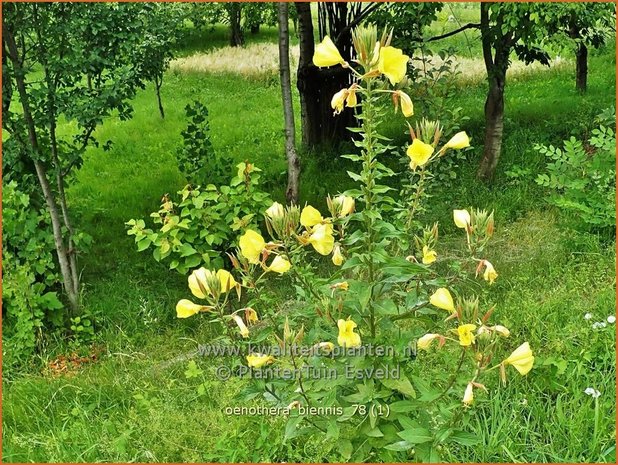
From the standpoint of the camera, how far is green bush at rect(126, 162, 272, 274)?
405cm

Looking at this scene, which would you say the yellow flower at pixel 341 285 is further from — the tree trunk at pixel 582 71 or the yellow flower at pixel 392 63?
the tree trunk at pixel 582 71

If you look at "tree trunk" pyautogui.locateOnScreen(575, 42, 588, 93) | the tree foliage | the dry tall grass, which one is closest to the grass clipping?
the dry tall grass

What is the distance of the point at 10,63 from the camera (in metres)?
4.17

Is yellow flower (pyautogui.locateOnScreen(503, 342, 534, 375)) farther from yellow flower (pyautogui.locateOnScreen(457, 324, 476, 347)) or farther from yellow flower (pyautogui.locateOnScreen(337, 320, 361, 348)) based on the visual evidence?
yellow flower (pyautogui.locateOnScreen(337, 320, 361, 348))

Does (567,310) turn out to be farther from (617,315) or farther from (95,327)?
(95,327)

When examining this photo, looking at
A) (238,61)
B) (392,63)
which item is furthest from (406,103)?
(238,61)

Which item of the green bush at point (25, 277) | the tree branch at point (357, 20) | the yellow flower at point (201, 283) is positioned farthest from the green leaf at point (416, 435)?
the tree branch at point (357, 20)

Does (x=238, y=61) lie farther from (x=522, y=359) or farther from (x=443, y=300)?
(x=522, y=359)

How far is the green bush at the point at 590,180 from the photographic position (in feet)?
13.8

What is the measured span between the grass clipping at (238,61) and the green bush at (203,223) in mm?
9163

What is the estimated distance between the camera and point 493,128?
19.9 ft

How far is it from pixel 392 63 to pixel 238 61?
13.3m

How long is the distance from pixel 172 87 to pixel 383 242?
458 inches

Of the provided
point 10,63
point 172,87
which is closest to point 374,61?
point 10,63
